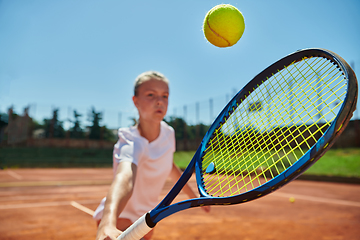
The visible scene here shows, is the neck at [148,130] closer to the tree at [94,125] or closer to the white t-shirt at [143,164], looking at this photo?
the white t-shirt at [143,164]

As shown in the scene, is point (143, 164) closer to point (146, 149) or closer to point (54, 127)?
point (146, 149)

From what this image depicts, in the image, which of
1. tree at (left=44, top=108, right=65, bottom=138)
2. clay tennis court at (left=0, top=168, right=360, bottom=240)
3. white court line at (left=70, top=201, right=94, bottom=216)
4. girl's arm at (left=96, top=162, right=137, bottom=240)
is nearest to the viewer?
girl's arm at (left=96, top=162, right=137, bottom=240)

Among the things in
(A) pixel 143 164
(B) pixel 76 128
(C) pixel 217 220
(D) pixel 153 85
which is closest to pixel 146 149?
(A) pixel 143 164

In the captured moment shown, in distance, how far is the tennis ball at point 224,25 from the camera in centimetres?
200

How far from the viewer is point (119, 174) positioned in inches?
60.7

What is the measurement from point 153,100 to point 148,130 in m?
0.22

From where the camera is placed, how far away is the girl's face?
191cm

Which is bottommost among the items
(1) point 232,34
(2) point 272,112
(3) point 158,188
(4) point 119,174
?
(3) point 158,188

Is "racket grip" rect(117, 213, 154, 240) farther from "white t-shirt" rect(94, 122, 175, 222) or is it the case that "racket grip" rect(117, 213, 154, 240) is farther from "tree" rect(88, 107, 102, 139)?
"tree" rect(88, 107, 102, 139)

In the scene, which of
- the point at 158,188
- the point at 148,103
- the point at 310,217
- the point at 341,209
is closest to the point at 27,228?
the point at 158,188

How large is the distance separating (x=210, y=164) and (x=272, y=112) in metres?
0.53

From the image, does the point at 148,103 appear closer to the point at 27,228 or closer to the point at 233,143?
the point at 233,143

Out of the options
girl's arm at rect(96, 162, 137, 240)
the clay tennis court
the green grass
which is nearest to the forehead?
girl's arm at rect(96, 162, 137, 240)

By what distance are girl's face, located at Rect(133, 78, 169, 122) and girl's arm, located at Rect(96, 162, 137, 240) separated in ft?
1.36
